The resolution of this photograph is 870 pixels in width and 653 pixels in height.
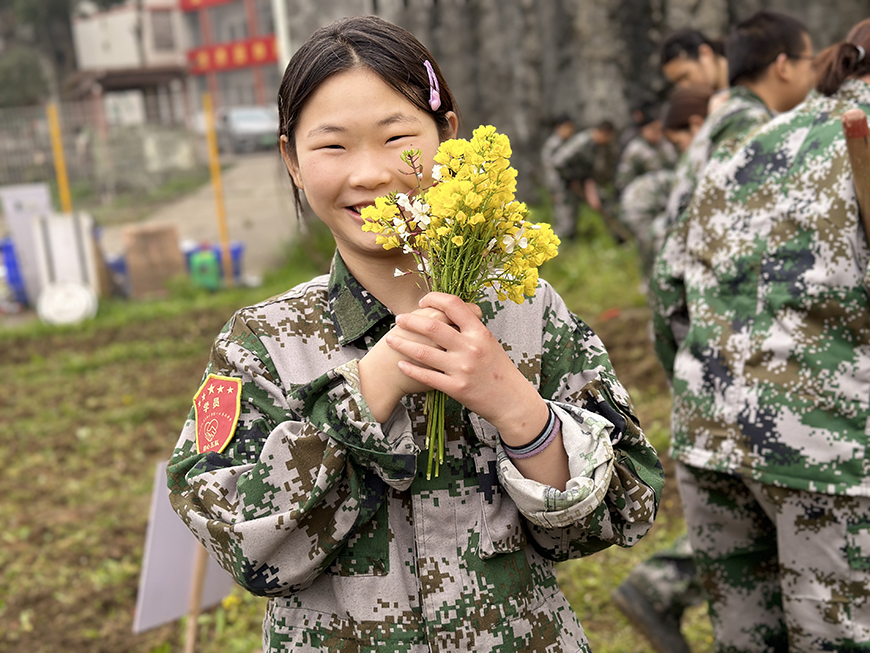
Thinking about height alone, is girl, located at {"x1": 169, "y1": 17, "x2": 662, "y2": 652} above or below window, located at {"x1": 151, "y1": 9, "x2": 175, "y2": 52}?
Result: above

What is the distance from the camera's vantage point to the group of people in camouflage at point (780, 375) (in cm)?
213

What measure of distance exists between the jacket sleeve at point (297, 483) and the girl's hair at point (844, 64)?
161 centimetres

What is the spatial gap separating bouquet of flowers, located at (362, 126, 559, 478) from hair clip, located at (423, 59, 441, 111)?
0.12m

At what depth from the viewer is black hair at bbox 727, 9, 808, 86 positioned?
298 cm

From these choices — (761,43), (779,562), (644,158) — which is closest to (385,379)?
(779,562)

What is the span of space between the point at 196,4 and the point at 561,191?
27.4 meters

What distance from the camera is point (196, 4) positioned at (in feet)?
110

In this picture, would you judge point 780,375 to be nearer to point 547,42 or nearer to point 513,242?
point 513,242

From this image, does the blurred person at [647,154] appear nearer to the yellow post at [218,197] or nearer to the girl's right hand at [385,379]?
the yellow post at [218,197]

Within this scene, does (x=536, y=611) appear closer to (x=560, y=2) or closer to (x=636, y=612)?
(x=636, y=612)

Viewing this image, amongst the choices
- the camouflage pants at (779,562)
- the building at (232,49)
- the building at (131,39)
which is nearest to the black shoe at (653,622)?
the camouflage pants at (779,562)

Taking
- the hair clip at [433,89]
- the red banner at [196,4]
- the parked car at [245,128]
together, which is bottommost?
the red banner at [196,4]

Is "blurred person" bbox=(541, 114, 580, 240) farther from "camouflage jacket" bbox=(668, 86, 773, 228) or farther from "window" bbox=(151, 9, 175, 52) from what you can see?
"window" bbox=(151, 9, 175, 52)

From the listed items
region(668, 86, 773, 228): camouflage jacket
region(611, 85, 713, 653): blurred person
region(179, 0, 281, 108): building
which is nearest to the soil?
region(611, 85, 713, 653): blurred person
